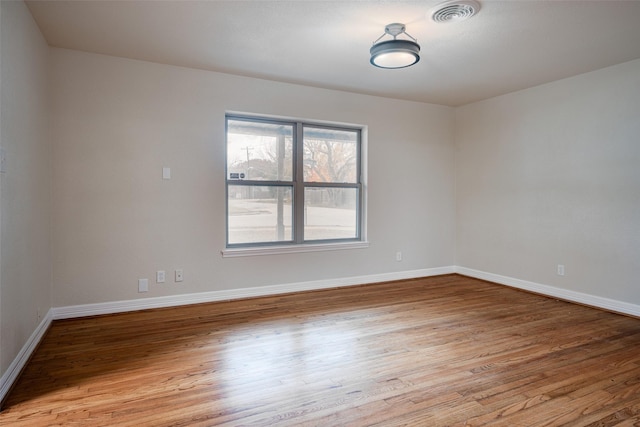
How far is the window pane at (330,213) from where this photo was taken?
15.1 feet

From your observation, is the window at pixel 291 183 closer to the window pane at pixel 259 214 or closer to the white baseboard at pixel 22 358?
the window pane at pixel 259 214

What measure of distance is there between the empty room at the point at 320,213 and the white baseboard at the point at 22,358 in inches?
0.9

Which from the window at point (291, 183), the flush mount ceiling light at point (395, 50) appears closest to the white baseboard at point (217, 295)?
the window at point (291, 183)

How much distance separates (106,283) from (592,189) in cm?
526

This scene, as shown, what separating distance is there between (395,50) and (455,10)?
49 centimetres

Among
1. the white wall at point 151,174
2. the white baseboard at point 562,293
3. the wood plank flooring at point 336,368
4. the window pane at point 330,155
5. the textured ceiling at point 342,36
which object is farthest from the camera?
the window pane at point 330,155

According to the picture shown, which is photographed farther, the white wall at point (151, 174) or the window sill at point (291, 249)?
the window sill at point (291, 249)

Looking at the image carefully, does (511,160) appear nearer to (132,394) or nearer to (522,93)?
(522,93)

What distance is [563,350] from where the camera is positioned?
9.01 ft

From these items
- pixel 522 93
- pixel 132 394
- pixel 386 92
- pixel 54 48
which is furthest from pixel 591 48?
pixel 54 48

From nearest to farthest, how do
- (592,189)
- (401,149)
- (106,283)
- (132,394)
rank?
(132,394)
(106,283)
(592,189)
(401,149)

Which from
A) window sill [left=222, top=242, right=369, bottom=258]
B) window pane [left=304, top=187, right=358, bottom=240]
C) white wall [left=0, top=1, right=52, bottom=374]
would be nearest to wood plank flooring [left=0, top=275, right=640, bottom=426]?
white wall [left=0, top=1, right=52, bottom=374]

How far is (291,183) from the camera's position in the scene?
445 centimetres

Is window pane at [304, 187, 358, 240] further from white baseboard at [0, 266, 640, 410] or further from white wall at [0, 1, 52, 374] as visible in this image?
white wall at [0, 1, 52, 374]
